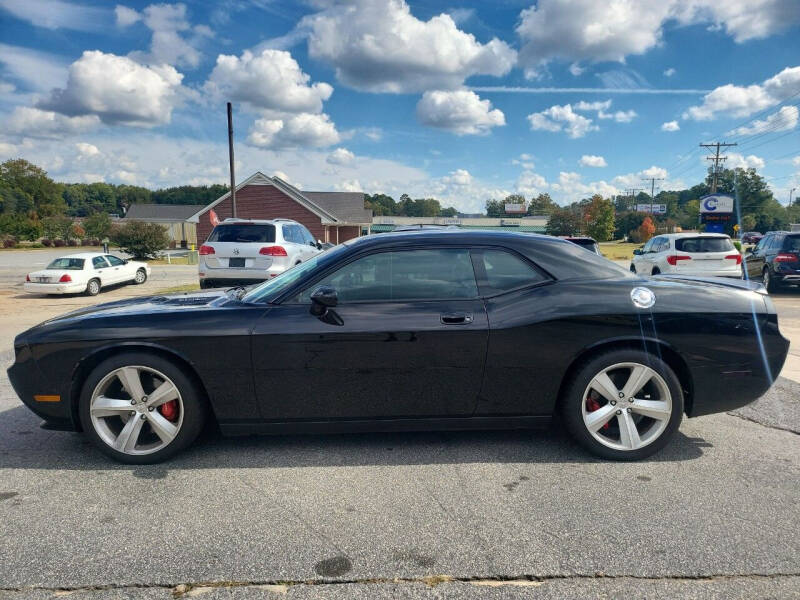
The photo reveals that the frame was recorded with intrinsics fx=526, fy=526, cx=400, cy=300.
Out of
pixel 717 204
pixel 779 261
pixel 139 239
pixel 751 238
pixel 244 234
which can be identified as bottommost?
pixel 779 261

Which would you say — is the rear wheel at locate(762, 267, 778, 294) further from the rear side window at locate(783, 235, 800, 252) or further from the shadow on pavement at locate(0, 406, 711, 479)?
the shadow on pavement at locate(0, 406, 711, 479)

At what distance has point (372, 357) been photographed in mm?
3326

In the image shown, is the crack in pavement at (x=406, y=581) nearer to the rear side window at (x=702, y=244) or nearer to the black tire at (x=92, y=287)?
the rear side window at (x=702, y=244)

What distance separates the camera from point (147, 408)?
3.39m

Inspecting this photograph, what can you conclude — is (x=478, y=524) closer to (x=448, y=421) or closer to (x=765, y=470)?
(x=448, y=421)

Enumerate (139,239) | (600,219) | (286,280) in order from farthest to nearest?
(600,219), (139,239), (286,280)

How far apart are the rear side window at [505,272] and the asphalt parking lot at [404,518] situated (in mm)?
1135

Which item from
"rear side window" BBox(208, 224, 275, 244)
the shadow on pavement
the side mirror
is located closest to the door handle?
Answer: the side mirror

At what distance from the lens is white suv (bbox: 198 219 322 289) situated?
10195mm

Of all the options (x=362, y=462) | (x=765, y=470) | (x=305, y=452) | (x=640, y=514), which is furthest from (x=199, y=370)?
(x=765, y=470)

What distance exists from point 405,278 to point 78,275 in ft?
51.1

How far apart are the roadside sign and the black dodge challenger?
4197 centimetres

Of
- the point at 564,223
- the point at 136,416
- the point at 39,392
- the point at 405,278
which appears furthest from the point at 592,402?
Result: the point at 564,223

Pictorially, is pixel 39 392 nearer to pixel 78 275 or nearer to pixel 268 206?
pixel 78 275
